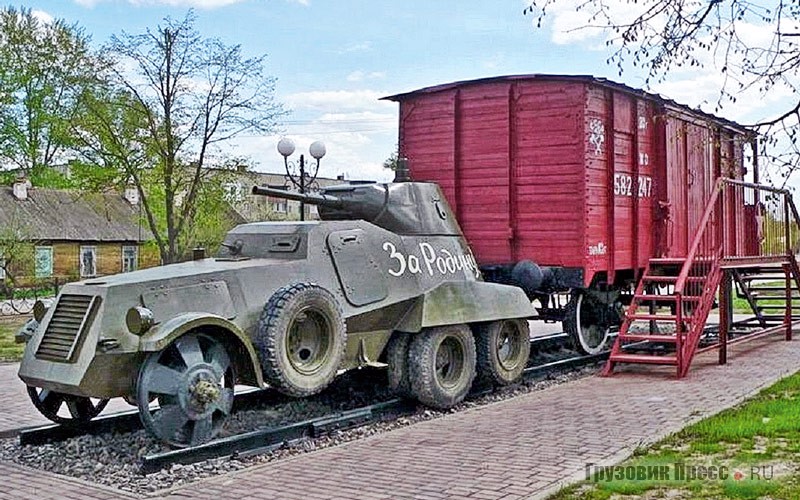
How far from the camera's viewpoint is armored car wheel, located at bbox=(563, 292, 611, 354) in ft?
42.0

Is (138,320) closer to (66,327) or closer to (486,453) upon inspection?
(66,327)

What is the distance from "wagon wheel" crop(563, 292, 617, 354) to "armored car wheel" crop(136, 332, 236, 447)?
6263 mm

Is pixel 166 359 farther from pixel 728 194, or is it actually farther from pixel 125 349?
pixel 728 194

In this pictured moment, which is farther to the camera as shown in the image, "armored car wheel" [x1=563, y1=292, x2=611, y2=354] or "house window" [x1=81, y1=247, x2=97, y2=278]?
"house window" [x1=81, y1=247, x2=97, y2=278]

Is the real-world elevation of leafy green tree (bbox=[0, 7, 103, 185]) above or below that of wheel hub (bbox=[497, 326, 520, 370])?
above

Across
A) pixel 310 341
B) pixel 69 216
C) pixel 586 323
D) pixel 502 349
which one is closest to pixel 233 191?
pixel 586 323

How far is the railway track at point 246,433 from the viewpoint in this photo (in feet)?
23.8

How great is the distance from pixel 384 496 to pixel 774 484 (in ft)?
8.28

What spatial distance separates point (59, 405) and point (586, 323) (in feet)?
24.8

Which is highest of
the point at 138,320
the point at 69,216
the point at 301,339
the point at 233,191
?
the point at 69,216

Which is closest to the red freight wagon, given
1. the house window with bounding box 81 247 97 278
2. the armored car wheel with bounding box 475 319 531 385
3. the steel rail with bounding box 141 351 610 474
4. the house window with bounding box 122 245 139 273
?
the armored car wheel with bounding box 475 319 531 385

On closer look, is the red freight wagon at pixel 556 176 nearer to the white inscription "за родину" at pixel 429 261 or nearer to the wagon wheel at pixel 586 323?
the wagon wheel at pixel 586 323

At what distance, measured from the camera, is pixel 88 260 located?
141 ft

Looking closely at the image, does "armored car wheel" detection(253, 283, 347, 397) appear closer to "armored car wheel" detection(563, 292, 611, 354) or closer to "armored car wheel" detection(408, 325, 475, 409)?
"armored car wheel" detection(408, 325, 475, 409)
